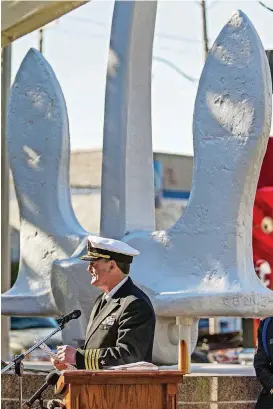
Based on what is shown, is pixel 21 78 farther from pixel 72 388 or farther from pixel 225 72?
pixel 72 388

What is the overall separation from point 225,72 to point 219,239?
132 cm

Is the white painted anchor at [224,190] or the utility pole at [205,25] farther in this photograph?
the utility pole at [205,25]

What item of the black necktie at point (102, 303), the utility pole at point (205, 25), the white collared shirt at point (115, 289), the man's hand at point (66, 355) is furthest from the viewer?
the utility pole at point (205, 25)

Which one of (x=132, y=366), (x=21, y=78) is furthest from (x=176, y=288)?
(x=132, y=366)

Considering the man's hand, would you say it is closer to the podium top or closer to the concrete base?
the podium top

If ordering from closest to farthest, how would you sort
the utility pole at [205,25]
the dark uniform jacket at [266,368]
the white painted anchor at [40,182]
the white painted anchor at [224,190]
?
1. the dark uniform jacket at [266,368]
2. the white painted anchor at [224,190]
3. the white painted anchor at [40,182]
4. the utility pole at [205,25]

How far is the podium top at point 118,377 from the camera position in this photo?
5832 millimetres

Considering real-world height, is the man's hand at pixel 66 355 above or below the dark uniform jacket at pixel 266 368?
above

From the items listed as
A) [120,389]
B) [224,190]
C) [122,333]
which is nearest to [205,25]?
[224,190]

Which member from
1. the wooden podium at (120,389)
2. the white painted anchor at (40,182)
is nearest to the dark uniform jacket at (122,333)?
the wooden podium at (120,389)

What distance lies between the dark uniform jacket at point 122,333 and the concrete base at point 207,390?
6.92 feet

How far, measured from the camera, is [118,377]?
5906 millimetres

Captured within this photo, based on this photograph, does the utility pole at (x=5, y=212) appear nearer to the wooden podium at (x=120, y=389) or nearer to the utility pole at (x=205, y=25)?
the utility pole at (x=205, y=25)

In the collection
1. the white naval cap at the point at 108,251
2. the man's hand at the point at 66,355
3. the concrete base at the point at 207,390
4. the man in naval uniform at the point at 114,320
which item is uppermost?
the white naval cap at the point at 108,251
